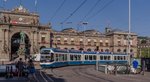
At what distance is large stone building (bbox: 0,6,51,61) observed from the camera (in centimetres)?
9512

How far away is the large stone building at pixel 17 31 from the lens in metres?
95.1

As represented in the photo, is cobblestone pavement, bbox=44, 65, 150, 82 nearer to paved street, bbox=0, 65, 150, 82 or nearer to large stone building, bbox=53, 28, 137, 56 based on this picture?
paved street, bbox=0, 65, 150, 82

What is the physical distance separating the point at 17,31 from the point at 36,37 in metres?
6.03

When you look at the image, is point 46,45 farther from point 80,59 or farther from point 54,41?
point 80,59

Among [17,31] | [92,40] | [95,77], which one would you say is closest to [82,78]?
[95,77]

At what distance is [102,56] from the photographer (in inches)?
2616

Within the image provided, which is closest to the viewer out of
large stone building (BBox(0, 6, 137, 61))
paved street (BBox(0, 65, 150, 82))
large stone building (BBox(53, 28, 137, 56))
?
paved street (BBox(0, 65, 150, 82))

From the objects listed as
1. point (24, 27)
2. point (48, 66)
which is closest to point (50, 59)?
point (48, 66)

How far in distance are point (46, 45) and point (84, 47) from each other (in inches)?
656

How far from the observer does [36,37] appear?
101 metres

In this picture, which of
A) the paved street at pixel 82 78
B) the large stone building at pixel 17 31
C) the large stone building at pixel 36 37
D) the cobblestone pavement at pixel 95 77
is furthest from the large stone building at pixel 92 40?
the paved street at pixel 82 78

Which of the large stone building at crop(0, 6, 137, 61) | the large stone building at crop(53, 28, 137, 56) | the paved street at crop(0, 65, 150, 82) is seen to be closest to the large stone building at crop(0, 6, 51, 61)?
the large stone building at crop(0, 6, 137, 61)

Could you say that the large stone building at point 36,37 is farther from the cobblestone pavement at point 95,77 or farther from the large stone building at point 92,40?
the cobblestone pavement at point 95,77

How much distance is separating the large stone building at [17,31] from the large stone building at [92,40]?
1161 cm
